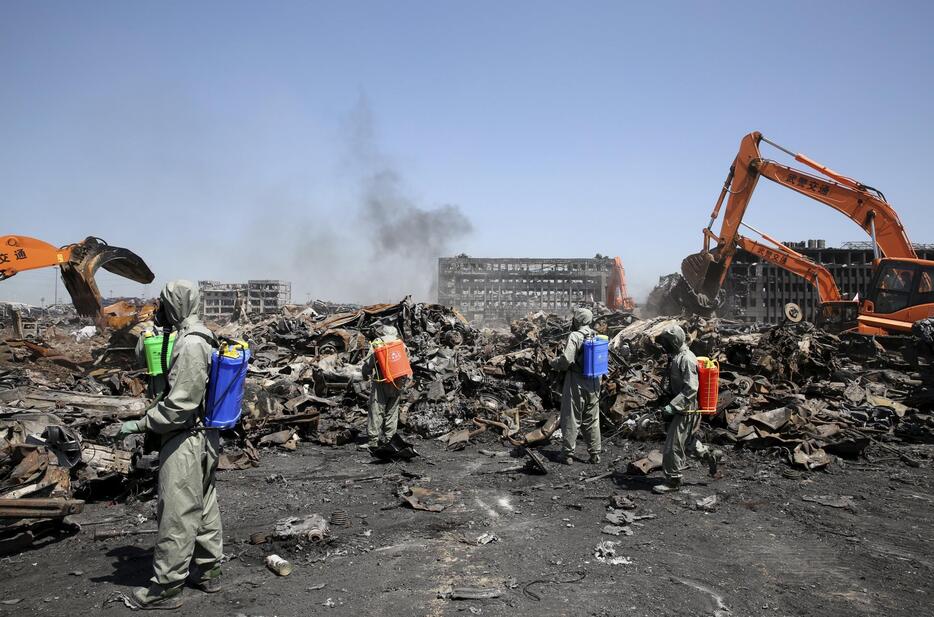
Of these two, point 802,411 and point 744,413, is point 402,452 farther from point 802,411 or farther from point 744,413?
point 802,411

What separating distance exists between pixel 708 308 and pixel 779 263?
2.44m

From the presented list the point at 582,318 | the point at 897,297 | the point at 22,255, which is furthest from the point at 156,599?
the point at 897,297

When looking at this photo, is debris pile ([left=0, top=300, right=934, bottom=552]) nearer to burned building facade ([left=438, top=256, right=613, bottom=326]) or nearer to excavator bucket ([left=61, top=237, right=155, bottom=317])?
excavator bucket ([left=61, top=237, right=155, bottom=317])

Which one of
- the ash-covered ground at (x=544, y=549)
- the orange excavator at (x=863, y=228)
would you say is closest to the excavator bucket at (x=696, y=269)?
the orange excavator at (x=863, y=228)

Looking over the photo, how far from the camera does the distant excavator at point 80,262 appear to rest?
11.9 m

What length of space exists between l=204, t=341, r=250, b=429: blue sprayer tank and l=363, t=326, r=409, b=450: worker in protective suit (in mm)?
4677

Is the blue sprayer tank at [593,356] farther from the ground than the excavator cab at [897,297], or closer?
closer

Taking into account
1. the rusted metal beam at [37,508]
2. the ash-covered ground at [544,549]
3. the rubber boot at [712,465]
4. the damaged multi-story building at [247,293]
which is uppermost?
the damaged multi-story building at [247,293]

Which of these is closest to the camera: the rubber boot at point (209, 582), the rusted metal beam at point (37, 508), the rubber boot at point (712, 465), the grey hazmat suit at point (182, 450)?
the grey hazmat suit at point (182, 450)

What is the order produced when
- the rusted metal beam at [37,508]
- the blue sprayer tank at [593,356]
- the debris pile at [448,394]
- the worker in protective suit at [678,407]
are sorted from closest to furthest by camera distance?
the rusted metal beam at [37,508]
the debris pile at [448,394]
the worker in protective suit at [678,407]
the blue sprayer tank at [593,356]

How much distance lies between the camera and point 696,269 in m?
18.8

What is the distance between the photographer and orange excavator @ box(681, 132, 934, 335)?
12.6 metres

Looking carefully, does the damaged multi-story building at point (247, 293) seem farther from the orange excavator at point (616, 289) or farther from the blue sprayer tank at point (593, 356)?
the blue sprayer tank at point (593, 356)

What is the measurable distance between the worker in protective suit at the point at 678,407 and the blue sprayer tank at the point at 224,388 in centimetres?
425
